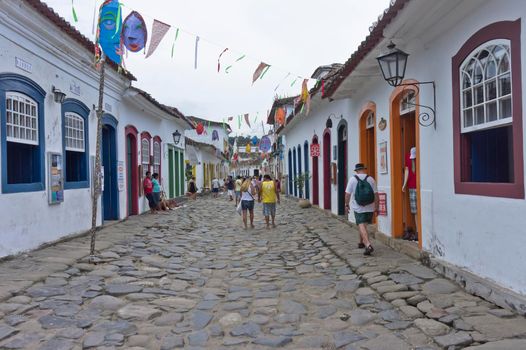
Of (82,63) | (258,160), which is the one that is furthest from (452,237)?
(258,160)

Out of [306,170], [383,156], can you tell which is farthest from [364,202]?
[306,170]

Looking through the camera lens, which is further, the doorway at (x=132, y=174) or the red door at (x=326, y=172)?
the red door at (x=326, y=172)

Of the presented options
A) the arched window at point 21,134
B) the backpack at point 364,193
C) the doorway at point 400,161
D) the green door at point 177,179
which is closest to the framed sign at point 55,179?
the arched window at point 21,134

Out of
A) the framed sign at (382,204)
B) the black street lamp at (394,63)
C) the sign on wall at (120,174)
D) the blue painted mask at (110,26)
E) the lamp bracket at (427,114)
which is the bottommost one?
the framed sign at (382,204)

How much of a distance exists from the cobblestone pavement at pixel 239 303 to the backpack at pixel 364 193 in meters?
0.83

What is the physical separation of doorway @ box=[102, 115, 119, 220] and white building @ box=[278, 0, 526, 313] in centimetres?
640

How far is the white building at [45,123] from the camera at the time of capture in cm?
647

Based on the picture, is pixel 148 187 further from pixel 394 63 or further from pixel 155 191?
pixel 394 63

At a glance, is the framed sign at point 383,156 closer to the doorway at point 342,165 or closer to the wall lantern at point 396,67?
the wall lantern at point 396,67

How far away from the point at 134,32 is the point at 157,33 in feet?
1.24

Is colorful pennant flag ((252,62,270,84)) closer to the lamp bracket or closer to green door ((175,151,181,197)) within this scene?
the lamp bracket

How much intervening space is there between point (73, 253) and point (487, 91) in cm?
603

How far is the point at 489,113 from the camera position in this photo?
15.3ft

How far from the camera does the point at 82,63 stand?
9.05 metres
